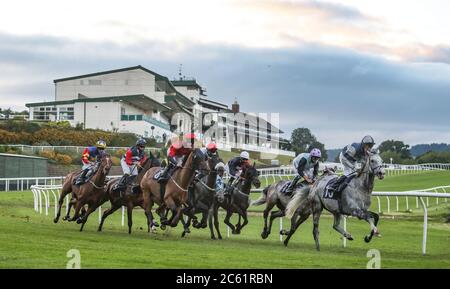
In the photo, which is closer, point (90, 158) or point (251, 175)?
point (251, 175)

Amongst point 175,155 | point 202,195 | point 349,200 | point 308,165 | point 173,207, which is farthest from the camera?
point 202,195

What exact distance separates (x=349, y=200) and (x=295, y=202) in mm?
1678

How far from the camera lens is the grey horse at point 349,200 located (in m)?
15.0

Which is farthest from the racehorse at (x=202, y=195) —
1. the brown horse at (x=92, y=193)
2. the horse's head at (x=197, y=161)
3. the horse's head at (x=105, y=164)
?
the brown horse at (x=92, y=193)

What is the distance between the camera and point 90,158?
20812 mm

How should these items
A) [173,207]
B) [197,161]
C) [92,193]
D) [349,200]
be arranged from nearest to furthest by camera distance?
[349,200] < [173,207] < [197,161] < [92,193]

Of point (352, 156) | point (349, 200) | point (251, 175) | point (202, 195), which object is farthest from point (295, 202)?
point (202, 195)

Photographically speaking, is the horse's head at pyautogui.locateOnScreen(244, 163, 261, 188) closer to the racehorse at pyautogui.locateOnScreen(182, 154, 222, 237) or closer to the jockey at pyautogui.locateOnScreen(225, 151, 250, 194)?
the jockey at pyautogui.locateOnScreen(225, 151, 250, 194)

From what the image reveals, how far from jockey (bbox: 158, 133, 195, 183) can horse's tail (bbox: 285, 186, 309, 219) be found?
267 centimetres

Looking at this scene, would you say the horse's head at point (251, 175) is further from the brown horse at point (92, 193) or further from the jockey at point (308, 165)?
the brown horse at point (92, 193)

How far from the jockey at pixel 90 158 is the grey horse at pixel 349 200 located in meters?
5.33

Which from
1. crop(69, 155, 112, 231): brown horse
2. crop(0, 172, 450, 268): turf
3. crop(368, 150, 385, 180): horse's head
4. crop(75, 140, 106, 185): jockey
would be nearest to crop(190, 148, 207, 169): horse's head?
crop(0, 172, 450, 268): turf

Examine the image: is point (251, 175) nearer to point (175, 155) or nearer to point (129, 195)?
point (175, 155)

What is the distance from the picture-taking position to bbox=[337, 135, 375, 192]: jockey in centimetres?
1533
